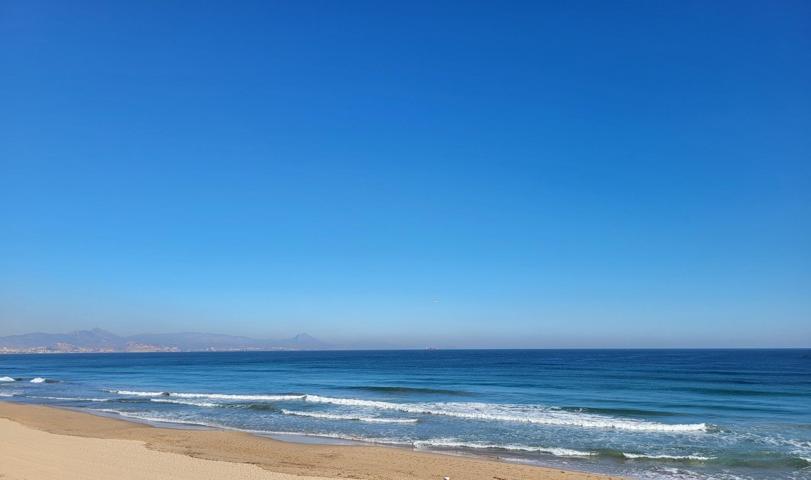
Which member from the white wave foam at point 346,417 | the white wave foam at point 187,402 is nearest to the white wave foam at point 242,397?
the white wave foam at point 187,402

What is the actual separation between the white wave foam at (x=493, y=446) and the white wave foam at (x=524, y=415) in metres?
5.01

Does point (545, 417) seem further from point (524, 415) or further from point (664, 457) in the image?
point (664, 457)

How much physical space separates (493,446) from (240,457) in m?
8.22

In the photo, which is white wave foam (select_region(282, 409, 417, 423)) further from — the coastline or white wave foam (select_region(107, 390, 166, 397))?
white wave foam (select_region(107, 390, 166, 397))

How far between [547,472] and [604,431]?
7688 millimetres

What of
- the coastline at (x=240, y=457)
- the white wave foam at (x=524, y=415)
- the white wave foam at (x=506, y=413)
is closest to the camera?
the coastline at (x=240, y=457)

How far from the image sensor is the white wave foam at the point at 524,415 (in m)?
21.8

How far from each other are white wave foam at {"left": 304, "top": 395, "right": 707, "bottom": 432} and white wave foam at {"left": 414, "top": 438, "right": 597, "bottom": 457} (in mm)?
5007

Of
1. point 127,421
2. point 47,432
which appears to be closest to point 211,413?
point 127,421

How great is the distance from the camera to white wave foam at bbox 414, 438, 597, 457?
669 inches

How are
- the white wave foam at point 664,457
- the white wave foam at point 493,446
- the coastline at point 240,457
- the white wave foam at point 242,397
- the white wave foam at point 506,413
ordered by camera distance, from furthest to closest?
the white wave foam at point 242,397 → the white wave foam at point 506,413 → the white wave foam at point 493,446 → the white wave foam at point 664,457 → the coastline at point 240,457

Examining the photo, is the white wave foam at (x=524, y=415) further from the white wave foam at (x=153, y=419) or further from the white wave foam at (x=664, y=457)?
the white wave foam at (x=153, y=419)

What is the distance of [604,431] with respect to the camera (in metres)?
20.8

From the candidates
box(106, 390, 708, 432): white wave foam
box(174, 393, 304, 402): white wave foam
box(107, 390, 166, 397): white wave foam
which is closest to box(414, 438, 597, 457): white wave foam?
box(106, 390, 708, 432): white wave foam
